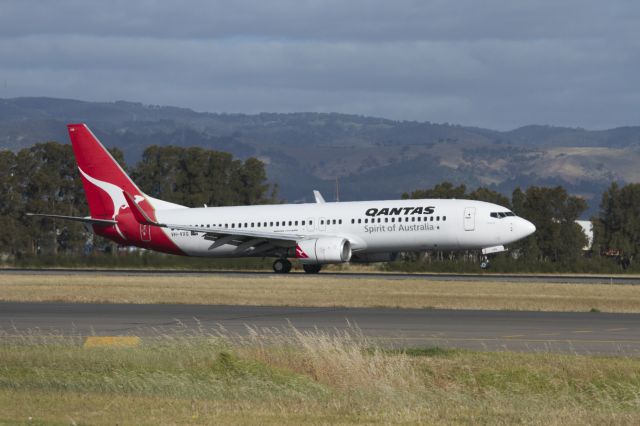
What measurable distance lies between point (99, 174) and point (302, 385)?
48554mm

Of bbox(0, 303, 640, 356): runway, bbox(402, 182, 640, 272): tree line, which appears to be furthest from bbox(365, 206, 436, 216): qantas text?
bbox(402, 182, 640, 272): tree line

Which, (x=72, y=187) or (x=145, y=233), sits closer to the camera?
(x=145, y=233)

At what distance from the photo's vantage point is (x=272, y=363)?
20.1 meters

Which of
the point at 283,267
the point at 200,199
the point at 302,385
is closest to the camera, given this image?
the point at 302,385

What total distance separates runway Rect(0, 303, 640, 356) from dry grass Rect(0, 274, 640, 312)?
2599 millimetres

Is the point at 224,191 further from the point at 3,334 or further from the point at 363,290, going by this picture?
the point at 3,334

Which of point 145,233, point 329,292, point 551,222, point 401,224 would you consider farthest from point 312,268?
point 551,222

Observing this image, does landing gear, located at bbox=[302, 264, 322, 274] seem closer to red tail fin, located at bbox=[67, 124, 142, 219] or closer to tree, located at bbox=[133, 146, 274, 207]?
red tail fin, located at bbox=[67, 124, 142, 219]

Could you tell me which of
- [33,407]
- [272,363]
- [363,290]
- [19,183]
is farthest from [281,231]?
[19,183]

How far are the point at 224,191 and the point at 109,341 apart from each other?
9946 cm

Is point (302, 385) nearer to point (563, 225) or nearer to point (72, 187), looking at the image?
point (563, 225)

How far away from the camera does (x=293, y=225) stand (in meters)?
62.4

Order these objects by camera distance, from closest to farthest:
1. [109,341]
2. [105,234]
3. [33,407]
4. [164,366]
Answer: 1. [33,407]
2. [164,366]
3. [109,341]
4. [105,234]

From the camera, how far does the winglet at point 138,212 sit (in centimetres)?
6084
